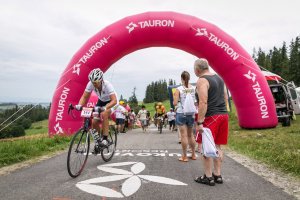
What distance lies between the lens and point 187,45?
13531 mm

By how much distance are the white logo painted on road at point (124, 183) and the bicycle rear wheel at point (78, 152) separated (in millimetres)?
407

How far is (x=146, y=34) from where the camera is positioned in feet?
43.7

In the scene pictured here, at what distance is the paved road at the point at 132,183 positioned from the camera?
3.83 m

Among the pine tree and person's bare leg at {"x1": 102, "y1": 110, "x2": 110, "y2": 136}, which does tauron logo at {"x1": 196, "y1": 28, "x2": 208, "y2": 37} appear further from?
the pine tree

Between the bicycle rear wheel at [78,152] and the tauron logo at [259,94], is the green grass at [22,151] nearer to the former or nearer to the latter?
the bicycle rear wheel at [78,152]

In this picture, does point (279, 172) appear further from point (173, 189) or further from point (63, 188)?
point (63, 188)

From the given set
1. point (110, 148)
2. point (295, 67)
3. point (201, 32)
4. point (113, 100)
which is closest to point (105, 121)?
point (113, 100)

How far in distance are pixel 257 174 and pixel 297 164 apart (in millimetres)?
797

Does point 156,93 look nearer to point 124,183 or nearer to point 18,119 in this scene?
point 18,119

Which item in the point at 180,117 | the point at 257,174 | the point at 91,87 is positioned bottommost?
the point at 257,174

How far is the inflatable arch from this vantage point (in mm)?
12703

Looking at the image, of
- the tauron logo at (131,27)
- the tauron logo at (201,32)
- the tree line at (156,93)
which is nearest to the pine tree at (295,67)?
the tauron logo at (201,32)

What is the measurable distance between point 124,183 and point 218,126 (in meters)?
1.64

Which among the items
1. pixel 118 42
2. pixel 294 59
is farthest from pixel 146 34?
pixel 294 59
